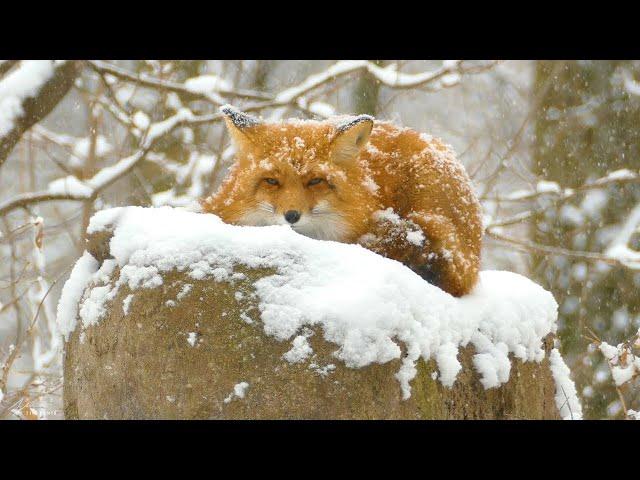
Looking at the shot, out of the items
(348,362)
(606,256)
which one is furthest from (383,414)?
(606,256)

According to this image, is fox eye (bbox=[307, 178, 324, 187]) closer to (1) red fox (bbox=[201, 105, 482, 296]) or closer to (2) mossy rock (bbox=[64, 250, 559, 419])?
(1) red fox (bbox=[201, 105, 482, 296])

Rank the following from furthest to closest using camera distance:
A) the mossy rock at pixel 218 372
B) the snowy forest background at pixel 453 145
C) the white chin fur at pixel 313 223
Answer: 1. the snowy forest background at pixel 453 145
2. the white chin fur at pixel 313 223
3. the mossy rock at pixel 218 372

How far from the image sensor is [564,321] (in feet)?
39.0

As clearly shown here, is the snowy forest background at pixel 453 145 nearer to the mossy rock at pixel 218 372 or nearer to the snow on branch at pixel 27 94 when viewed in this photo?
the snow on branch at pixel 27 94

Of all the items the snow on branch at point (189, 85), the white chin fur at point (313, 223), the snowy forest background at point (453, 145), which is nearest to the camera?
the white chin fur at point (313, 223)

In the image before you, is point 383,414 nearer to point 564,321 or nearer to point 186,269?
point 186,269

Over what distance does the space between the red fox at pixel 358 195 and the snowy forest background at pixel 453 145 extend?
10.0 ft

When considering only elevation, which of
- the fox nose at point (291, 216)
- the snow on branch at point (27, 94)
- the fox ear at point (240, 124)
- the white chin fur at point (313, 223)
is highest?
the snow on branch at point (27, 94)

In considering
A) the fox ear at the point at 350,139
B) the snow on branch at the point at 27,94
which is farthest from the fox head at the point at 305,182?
the snow on branch at the point at 27,94

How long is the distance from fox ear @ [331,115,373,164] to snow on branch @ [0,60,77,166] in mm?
3608

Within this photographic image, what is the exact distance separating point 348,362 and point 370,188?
1.61 m

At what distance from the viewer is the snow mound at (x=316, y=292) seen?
331 centimetres

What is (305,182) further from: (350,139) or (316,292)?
(316,292)

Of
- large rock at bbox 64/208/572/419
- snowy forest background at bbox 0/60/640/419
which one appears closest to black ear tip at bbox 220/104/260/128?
large rock at bbox 64/208/572/419
